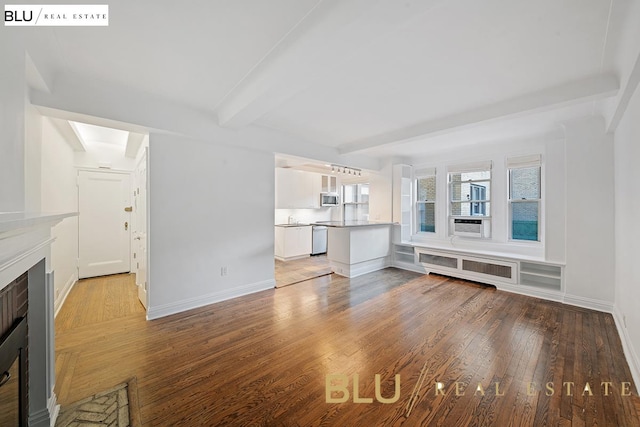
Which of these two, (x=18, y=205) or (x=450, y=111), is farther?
(x=450, y=111)

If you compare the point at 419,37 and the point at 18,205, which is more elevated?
the point at 419,37

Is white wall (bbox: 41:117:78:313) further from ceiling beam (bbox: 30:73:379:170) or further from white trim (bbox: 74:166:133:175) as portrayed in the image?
ceiling beam (bbox: 30:73:379:170)

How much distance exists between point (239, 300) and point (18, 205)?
99.5 inches

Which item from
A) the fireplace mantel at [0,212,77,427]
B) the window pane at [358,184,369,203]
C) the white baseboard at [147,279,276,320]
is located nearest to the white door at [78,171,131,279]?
the white baseboard at [147,279,276,320]

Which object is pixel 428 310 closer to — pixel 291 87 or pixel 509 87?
pixel 509 87

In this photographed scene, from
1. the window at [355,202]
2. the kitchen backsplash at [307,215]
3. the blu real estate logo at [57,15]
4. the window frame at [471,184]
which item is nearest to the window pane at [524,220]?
the window frame at [471,184]

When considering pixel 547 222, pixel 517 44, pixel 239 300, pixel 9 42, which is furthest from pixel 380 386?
pixel 547 222

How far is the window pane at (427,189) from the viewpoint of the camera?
18.2 feet

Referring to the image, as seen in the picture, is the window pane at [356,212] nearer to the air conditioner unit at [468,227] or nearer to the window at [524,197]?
the air conditioner unit at [468,227]

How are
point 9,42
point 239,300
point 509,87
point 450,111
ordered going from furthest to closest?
point 239,300 → point 450,111 → point 509,87 → point 9,42

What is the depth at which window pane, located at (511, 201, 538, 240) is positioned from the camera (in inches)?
168

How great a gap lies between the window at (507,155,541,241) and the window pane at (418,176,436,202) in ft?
4.60

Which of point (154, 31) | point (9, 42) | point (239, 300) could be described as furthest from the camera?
point (239, 300)

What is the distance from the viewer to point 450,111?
3.19 metres
